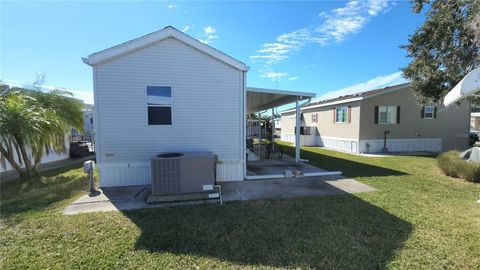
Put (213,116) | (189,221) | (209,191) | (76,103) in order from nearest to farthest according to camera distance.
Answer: (189,221), (209,191), (213,116), (76,103)

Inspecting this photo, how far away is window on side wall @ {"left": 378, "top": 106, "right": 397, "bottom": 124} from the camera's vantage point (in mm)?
13812

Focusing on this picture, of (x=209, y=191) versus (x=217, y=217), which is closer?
(x=217, y=217)

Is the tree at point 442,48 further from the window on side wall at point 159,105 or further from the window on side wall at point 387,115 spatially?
the window on side wall at point 159,105

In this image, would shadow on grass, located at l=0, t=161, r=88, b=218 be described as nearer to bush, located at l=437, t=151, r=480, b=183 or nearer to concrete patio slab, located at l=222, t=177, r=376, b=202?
A: concrete patio slab, located at l=222, t=177, r=376, b=202

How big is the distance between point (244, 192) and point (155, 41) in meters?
4.63

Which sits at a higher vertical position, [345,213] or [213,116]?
[213,116]

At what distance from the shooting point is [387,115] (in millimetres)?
13914

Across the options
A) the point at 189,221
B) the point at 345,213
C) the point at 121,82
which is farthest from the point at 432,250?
the point at 121,82

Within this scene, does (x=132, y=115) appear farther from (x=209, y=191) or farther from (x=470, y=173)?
(x=470, y=173)

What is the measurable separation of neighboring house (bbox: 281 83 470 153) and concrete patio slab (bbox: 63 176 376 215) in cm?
792

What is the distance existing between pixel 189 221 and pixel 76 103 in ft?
24.4

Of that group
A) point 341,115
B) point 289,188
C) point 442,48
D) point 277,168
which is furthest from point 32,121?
point 341,115

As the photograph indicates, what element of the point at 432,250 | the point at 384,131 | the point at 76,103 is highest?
the point at 76,103

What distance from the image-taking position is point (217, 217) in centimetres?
427
